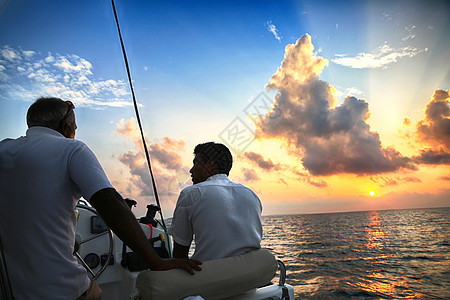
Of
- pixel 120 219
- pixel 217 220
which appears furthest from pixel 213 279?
pixel 120 219

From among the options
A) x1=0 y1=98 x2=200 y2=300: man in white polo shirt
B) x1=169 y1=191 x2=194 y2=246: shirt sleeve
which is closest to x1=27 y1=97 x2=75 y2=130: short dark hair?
x1=0 y1=98 x2=200 y2=300: man in white polo shirt

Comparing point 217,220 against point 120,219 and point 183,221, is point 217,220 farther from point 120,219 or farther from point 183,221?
point 120,219

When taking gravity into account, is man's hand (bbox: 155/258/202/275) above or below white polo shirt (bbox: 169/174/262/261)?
below

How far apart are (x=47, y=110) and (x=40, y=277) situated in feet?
2.29

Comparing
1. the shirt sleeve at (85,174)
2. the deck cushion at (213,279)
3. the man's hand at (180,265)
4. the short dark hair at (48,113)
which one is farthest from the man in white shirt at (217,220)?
the short dark hair at (48,113)

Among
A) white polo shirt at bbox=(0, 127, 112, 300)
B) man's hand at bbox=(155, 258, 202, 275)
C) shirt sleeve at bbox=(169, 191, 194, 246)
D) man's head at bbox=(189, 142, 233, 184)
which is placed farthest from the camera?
man's head at bbox=(189, 142, 233, 184)

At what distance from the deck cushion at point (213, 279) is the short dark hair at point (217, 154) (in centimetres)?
71

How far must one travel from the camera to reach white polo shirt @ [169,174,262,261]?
1551 mm

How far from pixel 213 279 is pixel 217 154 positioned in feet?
3.24

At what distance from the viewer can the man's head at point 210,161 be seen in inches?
79.8

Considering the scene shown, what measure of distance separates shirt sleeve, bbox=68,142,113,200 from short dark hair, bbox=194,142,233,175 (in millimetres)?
991

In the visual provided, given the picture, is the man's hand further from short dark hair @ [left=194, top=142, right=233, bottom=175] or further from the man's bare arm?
short dark hair @ [left=194, top=142, right=233, bottom=175]

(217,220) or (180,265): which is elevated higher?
(217,220)

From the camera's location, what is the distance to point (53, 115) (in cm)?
128
